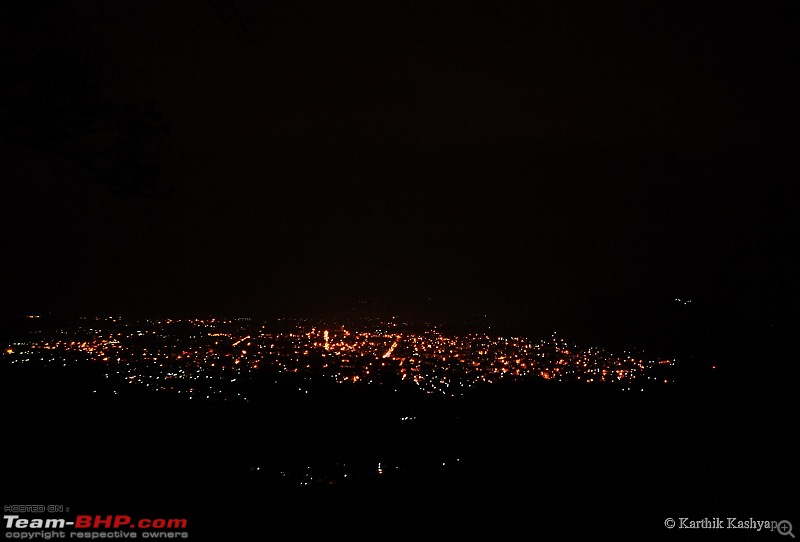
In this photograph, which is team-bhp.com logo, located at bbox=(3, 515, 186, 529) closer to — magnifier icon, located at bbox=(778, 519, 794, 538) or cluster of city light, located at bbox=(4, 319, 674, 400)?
magnifier icon, located at bbox=(778, 519, 794, 538)

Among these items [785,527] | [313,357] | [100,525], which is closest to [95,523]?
[100,525]

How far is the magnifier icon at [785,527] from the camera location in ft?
12.4

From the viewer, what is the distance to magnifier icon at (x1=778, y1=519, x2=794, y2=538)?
12.4ft

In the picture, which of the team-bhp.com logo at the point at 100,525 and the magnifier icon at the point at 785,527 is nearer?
the team-bhp.com logo at the point at 100,525

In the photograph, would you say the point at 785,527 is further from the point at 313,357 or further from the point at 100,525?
the point at 313,357

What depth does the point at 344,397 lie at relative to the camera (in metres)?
10.7

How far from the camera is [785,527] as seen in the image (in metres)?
3.80

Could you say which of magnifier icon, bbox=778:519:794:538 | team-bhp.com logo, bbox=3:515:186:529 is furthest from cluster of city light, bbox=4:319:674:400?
magnifier icon, bbox=778:519:794:538

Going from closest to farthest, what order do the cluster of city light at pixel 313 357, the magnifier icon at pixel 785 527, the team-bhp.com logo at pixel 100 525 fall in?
the team-bhp.com logo at pixel 100 525 < the magnifier icon at pixel 785 527 < the cluster of city light at pixel 313 357

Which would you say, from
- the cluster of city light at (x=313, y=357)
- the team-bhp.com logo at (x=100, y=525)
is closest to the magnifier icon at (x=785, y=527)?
the team-bhp.com logo at (x=100, y=525)

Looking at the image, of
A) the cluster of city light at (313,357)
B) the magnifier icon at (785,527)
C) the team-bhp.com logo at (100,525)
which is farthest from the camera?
the cluster of city light at (313,357)

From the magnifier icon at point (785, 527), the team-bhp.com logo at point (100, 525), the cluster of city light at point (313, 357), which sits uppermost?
the cluster of city light at point (313, 357)

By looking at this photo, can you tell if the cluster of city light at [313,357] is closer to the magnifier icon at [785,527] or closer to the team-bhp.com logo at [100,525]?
the team-bhp.com logo at [100,525]

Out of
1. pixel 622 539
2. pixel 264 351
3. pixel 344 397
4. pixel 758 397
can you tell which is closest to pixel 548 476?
pixel 622 539
